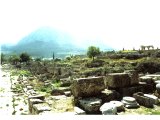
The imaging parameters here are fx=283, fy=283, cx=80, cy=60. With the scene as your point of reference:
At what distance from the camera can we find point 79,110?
8086 mm

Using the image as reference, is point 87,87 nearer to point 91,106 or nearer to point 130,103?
point 91,106

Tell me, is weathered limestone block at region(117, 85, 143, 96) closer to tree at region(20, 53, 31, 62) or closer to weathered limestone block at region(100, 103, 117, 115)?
weathered limestone block at region(100, 103, 117, 115)

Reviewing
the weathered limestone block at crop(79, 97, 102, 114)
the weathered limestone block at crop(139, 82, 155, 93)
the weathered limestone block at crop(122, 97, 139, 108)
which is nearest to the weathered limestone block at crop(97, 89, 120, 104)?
the weathered limestone block at crop(122, 97, 139, 108)

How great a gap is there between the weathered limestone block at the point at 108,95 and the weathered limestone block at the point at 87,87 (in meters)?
0.18

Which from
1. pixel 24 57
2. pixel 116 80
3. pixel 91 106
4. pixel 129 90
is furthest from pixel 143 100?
pixel 24 57

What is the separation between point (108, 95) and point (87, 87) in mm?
846

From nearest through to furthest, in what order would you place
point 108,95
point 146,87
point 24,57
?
point 108,95 → point 146,87 → point 24,57

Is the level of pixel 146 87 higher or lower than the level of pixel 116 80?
lower

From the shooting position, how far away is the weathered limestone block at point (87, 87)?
898 centimetres

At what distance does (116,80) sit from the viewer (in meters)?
10.2

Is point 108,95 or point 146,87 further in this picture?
point 146,87

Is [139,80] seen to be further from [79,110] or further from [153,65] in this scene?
[153,65]

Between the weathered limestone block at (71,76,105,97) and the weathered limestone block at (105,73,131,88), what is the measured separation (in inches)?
36.2

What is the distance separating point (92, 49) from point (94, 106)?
217 ft
